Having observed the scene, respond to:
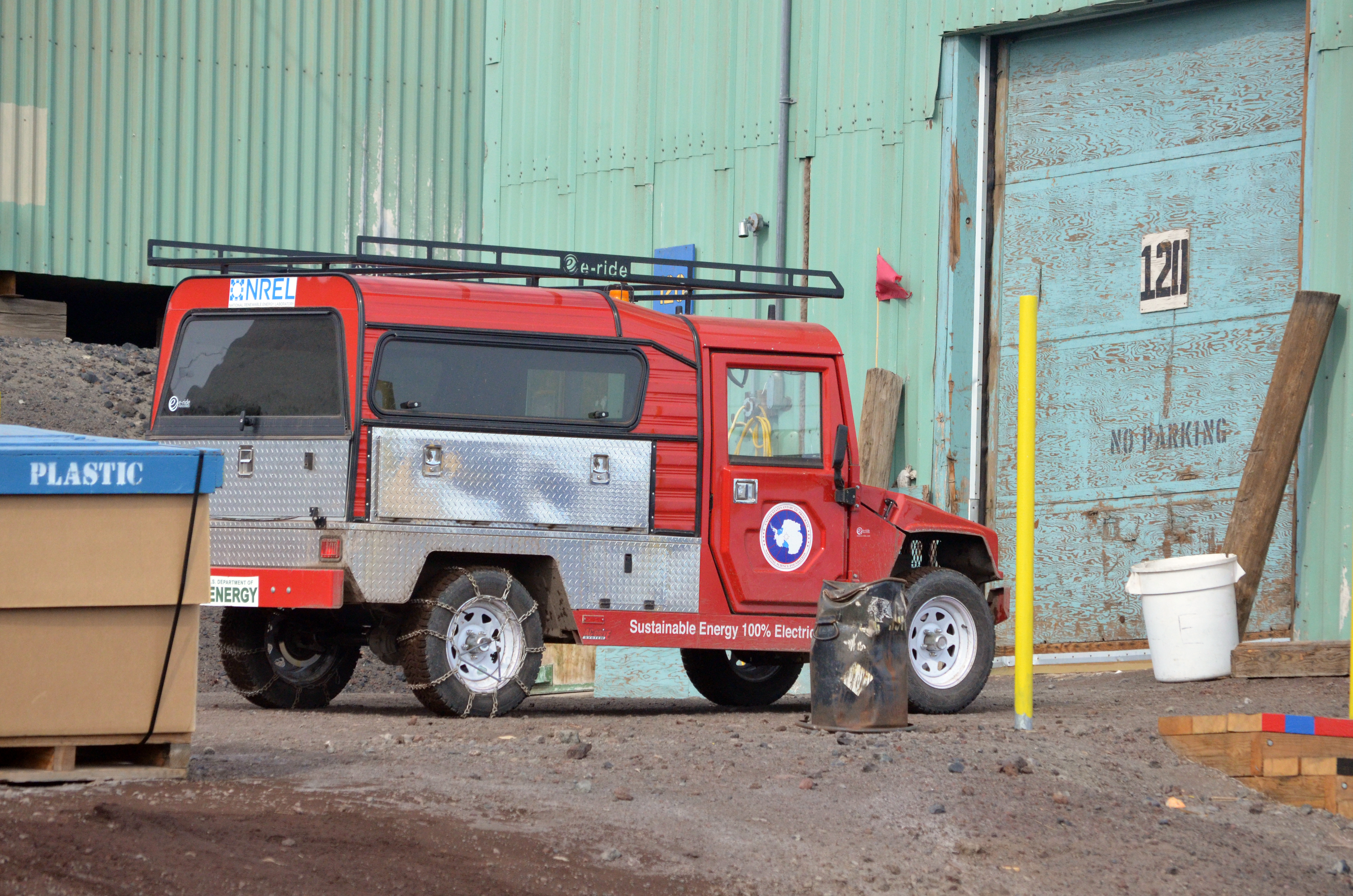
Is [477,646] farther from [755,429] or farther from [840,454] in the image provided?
[840,454]

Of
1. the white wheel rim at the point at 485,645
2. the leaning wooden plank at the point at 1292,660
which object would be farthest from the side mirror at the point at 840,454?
the leaning wooden plank at the point at 1292,660

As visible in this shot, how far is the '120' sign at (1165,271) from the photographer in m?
13.5

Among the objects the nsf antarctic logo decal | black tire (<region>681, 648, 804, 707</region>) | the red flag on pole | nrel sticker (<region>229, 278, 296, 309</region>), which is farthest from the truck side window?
the red flag on pole

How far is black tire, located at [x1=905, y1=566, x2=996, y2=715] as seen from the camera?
10125 millimetres

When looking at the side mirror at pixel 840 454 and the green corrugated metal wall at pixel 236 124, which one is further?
the green corrugated metal wall at pixel 236 124

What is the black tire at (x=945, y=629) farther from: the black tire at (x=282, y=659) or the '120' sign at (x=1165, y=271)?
the '120' sign at (x=1165, y=271)

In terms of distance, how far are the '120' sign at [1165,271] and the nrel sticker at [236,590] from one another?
26.4ft

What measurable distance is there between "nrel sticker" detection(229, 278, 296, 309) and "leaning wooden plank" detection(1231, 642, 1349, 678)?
6.80 meters

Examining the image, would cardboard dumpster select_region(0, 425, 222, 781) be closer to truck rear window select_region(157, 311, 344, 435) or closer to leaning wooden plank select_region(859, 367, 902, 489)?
truck rear window select_region(157, 311, 344, 435)

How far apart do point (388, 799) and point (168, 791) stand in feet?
2.62

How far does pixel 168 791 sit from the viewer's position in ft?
19.7

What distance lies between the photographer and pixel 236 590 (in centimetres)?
908

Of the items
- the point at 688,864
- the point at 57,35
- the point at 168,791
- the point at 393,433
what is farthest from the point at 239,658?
the point at 57,35

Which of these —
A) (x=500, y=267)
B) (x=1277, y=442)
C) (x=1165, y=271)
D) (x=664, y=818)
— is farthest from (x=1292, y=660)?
(x=664, y=818)
